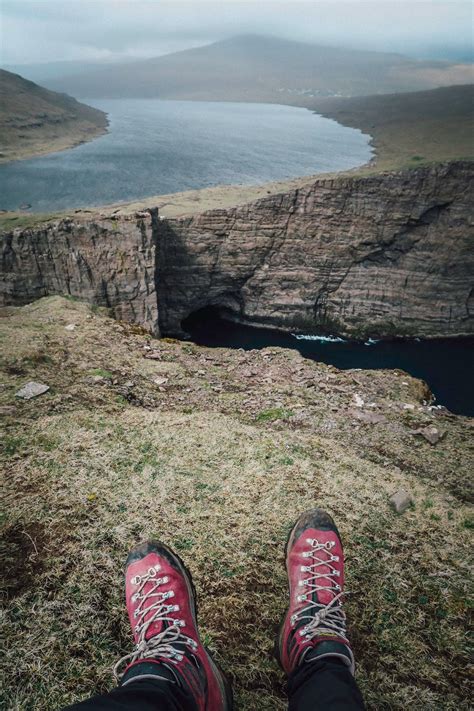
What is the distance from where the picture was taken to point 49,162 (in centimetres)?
8288

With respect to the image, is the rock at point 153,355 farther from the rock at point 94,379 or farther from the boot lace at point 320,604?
the boot lace at point 320,604

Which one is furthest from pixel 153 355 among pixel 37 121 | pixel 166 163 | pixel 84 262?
pixel 37 121

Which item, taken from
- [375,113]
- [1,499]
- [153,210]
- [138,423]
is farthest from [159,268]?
[375,113]

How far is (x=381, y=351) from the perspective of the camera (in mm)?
38875

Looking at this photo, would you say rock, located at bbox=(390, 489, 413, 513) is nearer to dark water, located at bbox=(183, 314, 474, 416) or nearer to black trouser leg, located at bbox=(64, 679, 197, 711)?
black trouser leg, located at bbox=(64, 679, 197, 711)

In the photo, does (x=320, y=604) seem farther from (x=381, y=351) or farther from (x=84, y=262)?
(x=381, y=351)

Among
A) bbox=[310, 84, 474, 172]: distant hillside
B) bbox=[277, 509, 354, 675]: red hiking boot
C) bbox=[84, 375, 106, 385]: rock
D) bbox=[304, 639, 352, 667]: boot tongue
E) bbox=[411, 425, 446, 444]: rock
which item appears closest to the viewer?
bbox=[304, 639, 352, 667]: boot tongue

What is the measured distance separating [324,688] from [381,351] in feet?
126

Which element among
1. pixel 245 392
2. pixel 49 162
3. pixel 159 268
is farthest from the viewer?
pixel 49 162

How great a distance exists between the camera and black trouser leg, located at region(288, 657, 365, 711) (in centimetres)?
Result: 274

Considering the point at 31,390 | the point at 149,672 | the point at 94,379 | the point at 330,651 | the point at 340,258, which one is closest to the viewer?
the point at 149,672

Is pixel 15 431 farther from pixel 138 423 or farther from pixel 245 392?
pixel 245 392

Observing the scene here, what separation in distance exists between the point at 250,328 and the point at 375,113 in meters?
163

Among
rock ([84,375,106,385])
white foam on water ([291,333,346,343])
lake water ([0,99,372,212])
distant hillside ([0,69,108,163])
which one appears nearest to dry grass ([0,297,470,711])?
rock ([84,375,106,385])
